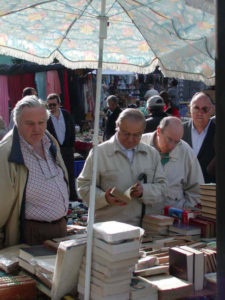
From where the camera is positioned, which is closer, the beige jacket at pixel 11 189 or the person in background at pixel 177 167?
the beige jacket at pixel 11 189

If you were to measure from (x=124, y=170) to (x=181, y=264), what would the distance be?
119 cm

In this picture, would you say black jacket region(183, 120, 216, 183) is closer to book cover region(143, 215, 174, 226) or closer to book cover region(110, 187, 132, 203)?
book cover region(143, 215, 174, 226)

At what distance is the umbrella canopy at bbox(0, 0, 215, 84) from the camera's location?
106 inches

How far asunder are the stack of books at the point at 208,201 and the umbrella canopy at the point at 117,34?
2.74ft

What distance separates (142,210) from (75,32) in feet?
4.69

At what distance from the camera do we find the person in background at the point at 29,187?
269cm

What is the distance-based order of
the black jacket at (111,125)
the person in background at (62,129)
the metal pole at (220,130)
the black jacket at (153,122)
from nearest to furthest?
the metal pole at (220,130), the black jacket at (153,122), the person in background at (62,129), the black jacket at (111,125)

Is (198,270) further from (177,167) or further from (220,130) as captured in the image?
(177,167)

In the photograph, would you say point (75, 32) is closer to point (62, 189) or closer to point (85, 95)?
point (62, 189)

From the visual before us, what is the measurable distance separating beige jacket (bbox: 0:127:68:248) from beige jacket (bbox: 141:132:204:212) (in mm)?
1269

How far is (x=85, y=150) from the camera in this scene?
896cm

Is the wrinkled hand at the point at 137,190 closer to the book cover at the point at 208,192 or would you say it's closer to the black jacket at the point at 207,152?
the book cover at the point at 208,192

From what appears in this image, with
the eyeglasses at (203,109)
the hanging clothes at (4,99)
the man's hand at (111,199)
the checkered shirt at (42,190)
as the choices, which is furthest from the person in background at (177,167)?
the hanging clothes at (4,99)

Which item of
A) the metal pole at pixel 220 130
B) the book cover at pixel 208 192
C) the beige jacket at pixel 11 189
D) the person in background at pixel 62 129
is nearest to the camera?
the metal pole at pixel 220 130
